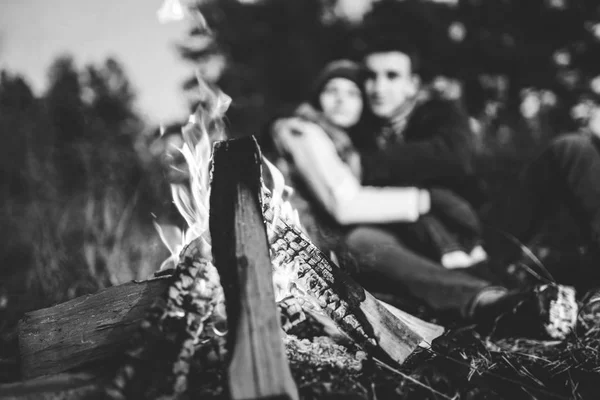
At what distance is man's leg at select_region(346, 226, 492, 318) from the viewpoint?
175 cm

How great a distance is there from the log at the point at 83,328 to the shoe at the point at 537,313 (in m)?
1.25

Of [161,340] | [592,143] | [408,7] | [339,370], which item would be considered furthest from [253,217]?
[408,7]

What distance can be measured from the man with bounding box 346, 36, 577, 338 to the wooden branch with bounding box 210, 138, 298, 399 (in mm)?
1058

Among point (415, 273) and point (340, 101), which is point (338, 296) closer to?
point (415, 273)

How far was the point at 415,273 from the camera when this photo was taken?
6.27 ft

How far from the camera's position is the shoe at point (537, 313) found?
1.44 meters

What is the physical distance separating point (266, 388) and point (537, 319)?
1.12m

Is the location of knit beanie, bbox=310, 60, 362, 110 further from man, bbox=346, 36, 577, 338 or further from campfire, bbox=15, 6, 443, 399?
campfire, bbox=15, 6, 443, 399

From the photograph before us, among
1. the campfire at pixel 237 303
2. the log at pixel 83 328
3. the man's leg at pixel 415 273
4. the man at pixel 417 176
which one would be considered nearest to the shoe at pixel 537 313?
the man at pixel 417 176

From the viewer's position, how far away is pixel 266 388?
823 millimetres

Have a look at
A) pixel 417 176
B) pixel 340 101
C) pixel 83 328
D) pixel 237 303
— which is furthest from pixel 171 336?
pixel 340 101

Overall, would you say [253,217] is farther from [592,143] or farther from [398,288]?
[592,143]

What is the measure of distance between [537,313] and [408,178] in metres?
1.10

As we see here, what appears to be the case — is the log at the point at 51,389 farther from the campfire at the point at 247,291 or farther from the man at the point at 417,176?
the man at the point at 417,176
